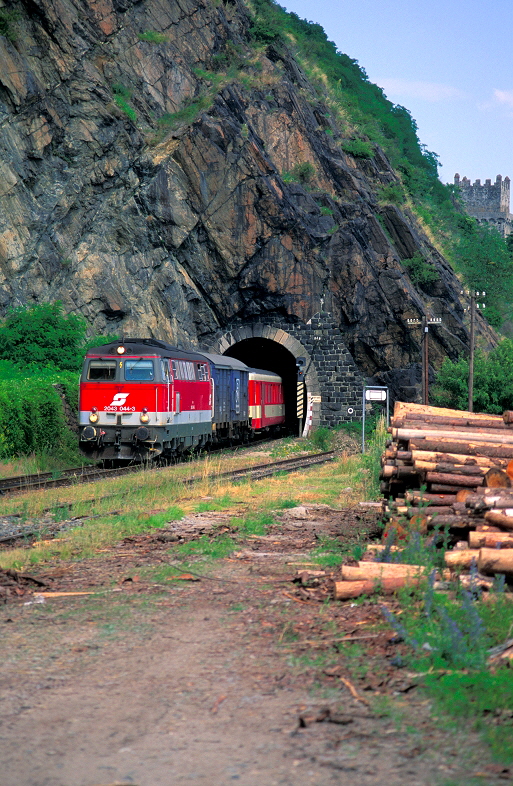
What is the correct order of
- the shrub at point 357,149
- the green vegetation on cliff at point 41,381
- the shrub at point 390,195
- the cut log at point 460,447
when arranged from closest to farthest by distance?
the cut log at point 460,447 → the green vegetation on cliff at point 41,381 → the shrub at point 390,195 → the shrub at point 357,149

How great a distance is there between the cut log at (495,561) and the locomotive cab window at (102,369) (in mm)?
16079

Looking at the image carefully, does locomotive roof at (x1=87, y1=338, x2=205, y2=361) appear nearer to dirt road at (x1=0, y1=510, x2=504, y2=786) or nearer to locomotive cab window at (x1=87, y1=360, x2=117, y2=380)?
locomotive cab window at (x1=87, y1=360, x2=117, y2=380)

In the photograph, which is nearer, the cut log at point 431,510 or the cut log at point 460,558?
the cut log at point 460,558

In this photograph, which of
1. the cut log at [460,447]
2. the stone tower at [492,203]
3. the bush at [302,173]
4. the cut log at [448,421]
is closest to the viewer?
the cut log at [460,447]

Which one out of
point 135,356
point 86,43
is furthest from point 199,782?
point 86,43

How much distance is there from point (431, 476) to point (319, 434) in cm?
2557

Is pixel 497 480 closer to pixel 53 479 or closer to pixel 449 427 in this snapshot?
pixel 449 427

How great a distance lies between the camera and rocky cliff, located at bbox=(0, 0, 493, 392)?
107 feet

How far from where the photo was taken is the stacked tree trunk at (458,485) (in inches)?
276

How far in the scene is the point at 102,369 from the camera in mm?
21609

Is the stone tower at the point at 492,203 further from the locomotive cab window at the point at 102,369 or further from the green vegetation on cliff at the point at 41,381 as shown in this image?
the locomotive cab window at the point at 102,369

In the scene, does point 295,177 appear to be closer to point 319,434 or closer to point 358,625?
point 319,434

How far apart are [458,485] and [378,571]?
2272mm

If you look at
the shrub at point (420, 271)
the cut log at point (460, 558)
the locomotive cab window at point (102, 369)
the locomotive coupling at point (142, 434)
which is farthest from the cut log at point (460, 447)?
the shrub at point (420, 271)
